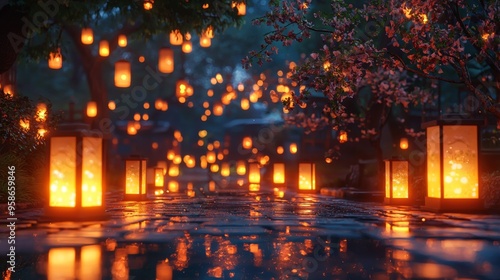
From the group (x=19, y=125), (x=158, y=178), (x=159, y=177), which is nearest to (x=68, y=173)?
(x=19, y=125)

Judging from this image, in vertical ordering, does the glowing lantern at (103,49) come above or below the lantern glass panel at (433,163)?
above

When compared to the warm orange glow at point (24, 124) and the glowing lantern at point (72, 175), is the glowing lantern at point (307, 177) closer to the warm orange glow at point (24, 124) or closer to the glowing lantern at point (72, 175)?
the warm orange glow at point (24, 124)

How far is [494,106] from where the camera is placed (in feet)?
38.3

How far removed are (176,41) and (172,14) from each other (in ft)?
7.74

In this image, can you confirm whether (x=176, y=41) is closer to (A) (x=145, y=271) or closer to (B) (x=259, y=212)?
(B) (x=259, y=212)

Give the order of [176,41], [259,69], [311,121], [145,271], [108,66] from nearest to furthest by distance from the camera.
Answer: [145,271]
[176,41]
[311,121]
[108,66]
[259,69]

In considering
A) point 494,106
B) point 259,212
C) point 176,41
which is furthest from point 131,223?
point 176,41

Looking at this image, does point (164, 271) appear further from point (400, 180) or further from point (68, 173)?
point (400, 180)

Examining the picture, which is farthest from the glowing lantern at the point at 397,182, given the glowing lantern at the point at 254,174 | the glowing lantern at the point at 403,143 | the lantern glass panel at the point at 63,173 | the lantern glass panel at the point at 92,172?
the glowing lantern at the point at 254,174

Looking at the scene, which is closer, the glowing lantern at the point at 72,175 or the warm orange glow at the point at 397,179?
the glowing lantern at the point at 72,175

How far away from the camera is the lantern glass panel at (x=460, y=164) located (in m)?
12.0

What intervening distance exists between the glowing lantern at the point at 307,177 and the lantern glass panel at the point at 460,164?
954cm

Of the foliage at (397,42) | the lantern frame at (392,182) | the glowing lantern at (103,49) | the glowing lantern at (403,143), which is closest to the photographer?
the foliage at (397,42)

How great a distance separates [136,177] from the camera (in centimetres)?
1628
